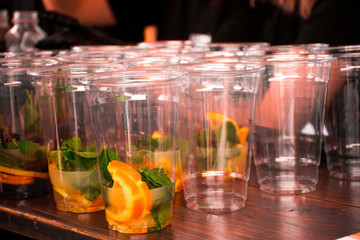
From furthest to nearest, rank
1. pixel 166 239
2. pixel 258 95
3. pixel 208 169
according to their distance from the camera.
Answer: pixel 258 95 → pixel 208 169 → pixel 166 239

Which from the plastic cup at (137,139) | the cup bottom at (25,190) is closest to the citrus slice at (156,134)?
the plastic cup at (137,139)

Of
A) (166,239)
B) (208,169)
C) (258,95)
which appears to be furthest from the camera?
(258,95)

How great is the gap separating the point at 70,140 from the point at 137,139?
16 cm

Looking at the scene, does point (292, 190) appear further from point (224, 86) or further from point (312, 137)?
point (224, 86)

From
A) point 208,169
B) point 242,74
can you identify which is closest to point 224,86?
point 242,74

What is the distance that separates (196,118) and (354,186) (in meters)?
0.35

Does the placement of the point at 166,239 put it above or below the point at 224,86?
below

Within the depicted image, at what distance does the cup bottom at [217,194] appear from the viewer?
0.89 m

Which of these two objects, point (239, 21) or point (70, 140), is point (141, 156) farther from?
point (239, 21)

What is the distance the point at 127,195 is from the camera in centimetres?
79

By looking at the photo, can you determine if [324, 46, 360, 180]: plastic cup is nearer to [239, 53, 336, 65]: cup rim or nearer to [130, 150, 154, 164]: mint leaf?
[239, 53, 336, 65]: cup rim

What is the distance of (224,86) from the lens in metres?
0.88

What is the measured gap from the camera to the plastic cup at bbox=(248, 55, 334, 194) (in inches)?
39.0

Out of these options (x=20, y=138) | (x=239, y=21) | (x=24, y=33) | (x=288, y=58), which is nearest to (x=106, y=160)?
(x=20, y=138)
